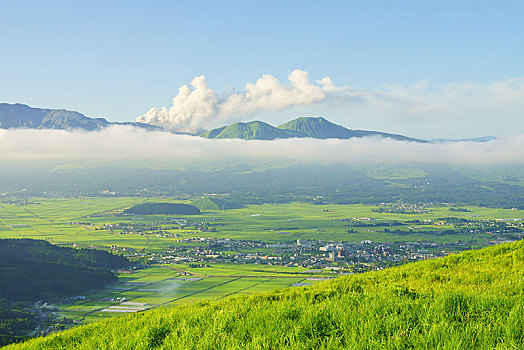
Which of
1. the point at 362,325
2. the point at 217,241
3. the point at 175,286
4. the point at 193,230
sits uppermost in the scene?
the point at 362,325

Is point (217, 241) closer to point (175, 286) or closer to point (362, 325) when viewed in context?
point (175, 286)

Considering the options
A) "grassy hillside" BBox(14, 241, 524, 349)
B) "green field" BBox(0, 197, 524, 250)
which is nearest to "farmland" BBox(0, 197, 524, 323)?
"green field" BBox(0, 197, 524, 250)

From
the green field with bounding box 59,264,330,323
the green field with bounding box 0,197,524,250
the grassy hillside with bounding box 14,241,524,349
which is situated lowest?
the green field with bounding box 0,197,524,250

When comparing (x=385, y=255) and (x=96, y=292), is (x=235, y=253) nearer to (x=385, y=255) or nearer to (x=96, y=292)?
(x=385, y=255)

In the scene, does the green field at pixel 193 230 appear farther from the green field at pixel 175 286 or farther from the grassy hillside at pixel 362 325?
the grassy hillside at pixel 362 325

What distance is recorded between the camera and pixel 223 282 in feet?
156

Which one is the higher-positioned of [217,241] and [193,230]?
[217,241]

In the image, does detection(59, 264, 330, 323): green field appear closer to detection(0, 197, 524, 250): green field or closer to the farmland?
the farmland

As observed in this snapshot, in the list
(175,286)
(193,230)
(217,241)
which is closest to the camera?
(175,286)

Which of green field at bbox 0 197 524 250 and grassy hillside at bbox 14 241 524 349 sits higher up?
grassy hillside at bbox 14 241 524 349

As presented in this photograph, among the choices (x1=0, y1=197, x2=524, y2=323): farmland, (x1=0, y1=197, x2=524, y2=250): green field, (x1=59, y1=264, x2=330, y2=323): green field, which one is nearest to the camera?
(x1=59, y1=264, x2=330, y2=323): green field

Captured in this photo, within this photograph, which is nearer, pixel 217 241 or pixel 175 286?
pixel 175 286

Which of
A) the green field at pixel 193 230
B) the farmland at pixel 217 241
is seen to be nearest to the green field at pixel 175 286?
the farmland at pixel 217 241

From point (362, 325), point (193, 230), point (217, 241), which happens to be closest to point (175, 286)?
point (362, 325)
